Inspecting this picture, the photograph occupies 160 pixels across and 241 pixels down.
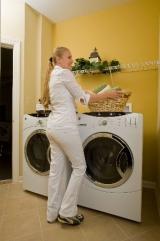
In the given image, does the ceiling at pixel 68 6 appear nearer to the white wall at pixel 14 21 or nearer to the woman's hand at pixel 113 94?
the white wall at pixel 14 21

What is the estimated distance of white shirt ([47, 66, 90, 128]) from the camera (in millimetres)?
1650

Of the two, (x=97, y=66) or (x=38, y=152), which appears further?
(x=97, y=66)

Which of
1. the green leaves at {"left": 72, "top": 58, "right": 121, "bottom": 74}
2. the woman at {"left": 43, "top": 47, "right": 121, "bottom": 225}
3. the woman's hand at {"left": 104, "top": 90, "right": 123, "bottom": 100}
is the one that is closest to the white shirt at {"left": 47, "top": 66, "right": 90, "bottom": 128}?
the woman at {"left": 43, "top": 47, "right": 121, "bottom": 225}

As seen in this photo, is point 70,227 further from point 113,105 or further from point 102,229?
point 113,105

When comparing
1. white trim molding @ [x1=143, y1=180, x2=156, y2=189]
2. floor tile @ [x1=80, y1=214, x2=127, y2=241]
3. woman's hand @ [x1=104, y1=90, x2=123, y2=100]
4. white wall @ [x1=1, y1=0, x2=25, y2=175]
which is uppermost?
white wall @ [x1=1, y1=0, x2=25, y2=175]

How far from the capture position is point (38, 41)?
2.98m

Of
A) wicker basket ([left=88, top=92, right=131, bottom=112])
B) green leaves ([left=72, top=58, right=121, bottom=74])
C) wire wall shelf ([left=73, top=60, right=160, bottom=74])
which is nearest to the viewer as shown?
wicker basket ([left=88, top=92, right=131, bottom=112])

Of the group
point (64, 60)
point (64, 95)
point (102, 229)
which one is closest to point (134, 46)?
point (64, 60)

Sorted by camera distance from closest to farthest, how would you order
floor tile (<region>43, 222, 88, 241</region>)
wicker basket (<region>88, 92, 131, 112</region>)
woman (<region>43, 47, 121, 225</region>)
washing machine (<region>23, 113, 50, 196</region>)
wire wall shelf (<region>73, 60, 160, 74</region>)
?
1. floor tile (<region>43, 222, 88, 241</region>)
2. woman (<region>43, 47, 121, 225</region>)
3. wicker basket (<region>88, 92, 131, 112</region>)
4. washing machine (<region>23, 113, 50, 196</region>)
5. wire wall shelf (<region>73, 60, 160, 74</region>)

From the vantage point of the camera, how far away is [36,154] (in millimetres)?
2357

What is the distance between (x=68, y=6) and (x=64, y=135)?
76.2 inches

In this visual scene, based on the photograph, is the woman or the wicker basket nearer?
the woman

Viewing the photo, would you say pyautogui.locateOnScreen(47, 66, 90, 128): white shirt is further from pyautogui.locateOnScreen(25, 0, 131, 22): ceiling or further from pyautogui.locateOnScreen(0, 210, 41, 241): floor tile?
pyautogui.locateOnScreen(25, 0, 131, 22): ceiling

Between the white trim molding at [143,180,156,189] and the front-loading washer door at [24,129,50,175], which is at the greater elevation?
the front-loading washer door at [24,129,50,175]
